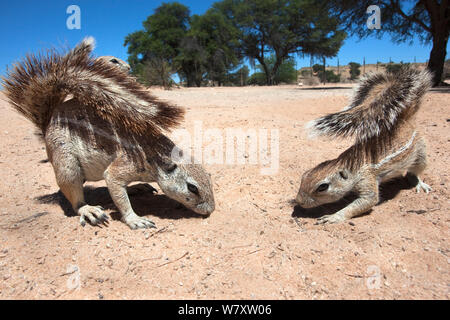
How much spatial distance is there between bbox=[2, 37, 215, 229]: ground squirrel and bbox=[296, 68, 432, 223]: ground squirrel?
4.49ft

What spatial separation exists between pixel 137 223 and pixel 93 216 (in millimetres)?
525

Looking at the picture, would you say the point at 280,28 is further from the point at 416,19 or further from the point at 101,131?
the point at 101,131

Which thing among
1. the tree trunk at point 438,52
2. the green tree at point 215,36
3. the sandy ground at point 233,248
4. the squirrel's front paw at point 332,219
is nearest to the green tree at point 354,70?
the green tree at point 215,36

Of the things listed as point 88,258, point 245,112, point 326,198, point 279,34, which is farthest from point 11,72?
point 279,34

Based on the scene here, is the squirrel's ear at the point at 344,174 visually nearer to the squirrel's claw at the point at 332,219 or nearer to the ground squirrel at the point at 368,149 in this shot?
the ground squirrel at the point at 368,149

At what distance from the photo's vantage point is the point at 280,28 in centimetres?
3300

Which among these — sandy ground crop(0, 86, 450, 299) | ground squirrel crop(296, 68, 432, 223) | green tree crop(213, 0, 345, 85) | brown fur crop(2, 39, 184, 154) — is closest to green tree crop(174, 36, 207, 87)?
green tree crop(213, 0, 345, 85)

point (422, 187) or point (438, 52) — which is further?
point (438, 52)

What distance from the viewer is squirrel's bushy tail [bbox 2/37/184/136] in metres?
2.76

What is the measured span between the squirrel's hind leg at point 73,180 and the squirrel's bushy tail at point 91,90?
609 mm

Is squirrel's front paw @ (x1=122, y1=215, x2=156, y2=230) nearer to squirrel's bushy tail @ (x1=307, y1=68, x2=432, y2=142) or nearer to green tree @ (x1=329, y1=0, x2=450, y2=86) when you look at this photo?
squirrel's bushy tail @ (x1=307, y1=68, x2=432, y2=142)

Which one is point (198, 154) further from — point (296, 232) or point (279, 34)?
point (279, 34)

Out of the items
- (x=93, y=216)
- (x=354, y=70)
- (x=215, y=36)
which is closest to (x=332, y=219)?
(x=93, y=216)

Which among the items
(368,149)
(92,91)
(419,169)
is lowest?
(419,169)
